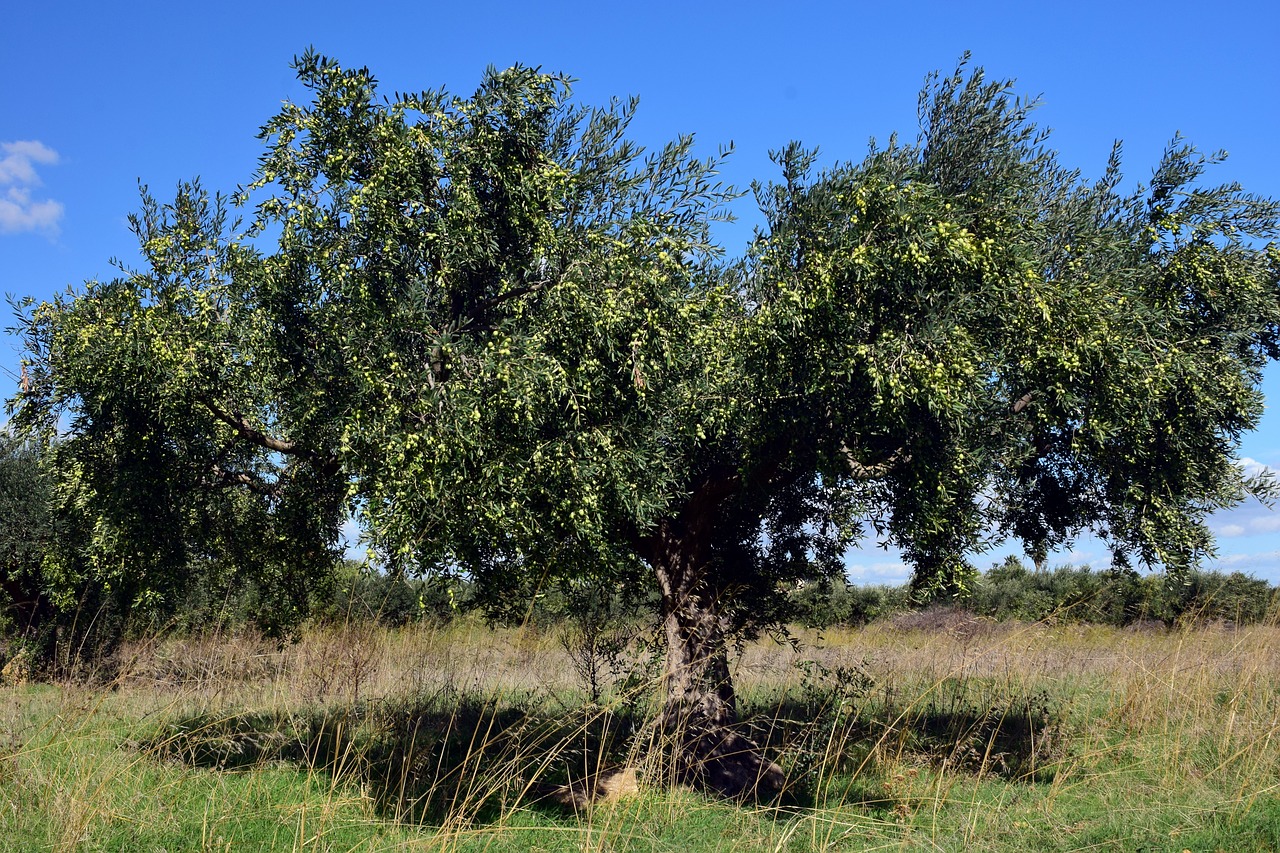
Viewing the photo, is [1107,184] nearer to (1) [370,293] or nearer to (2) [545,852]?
(1) [370,293]

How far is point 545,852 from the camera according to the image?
8.48m

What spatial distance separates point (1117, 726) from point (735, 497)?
6.58 metres

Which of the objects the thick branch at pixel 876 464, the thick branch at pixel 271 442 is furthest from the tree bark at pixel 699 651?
the thick branch at pixel 271 442

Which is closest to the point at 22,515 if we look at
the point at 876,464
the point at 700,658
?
the point at 700,658

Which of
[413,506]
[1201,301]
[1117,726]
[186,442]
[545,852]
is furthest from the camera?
[1117,726]

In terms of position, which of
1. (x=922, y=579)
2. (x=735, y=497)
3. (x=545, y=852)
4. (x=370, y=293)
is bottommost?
(x=545, y=852)

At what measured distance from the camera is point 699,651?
487 inches

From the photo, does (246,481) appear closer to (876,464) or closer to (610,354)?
(610,354)

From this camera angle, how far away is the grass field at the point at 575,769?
8102 millimetres

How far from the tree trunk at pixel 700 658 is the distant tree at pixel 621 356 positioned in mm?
89

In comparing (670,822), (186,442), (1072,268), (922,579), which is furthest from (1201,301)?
(186,442)

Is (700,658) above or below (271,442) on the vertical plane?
below

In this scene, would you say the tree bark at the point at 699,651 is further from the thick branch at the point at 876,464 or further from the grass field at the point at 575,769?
the thick branch at the point at 876,464

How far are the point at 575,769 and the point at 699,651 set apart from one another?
276cm
